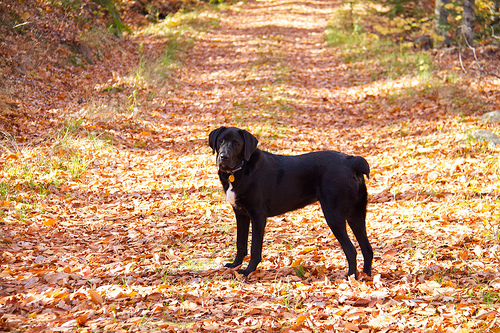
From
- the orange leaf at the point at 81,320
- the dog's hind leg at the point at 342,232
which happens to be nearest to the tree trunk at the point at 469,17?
the dog's hind leg at the point at 342,232

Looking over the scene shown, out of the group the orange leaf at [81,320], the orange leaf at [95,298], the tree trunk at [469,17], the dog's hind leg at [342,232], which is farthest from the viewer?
the tree trunk at [469,17]

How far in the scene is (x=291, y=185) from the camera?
15.1ft

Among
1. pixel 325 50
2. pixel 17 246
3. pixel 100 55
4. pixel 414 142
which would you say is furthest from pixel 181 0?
pixel 17 246

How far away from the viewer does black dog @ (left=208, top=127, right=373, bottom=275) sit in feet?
14.4

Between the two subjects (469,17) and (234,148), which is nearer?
(234,148)

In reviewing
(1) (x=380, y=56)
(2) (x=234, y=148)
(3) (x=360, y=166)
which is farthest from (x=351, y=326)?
(1) (x=380, y=56)

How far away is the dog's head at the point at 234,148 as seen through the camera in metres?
4.45

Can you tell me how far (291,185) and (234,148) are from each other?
2.36 feet

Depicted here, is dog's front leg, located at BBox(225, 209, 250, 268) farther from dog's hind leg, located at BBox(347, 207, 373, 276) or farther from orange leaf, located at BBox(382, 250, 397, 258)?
orange leaf, located at BBox(382, 250, 397, 258)

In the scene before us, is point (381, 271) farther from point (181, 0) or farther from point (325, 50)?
point (181, 0)

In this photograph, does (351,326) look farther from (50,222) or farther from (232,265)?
(50,222)

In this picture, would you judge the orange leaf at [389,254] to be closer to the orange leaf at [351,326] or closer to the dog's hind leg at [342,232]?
the dog's hind leg at [342,232]

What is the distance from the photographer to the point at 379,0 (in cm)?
1720

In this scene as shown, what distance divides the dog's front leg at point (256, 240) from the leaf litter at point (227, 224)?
0.40 feet
